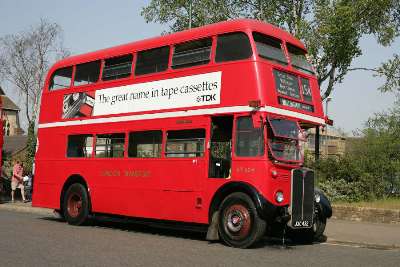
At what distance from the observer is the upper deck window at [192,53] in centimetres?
1213

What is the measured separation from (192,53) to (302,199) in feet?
12.7

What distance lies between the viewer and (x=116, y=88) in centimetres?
1414

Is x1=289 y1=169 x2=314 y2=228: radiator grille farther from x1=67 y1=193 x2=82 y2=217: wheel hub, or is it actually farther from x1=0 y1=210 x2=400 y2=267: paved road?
x1=67 y1=193 x2=82 y2=217: wheel hub

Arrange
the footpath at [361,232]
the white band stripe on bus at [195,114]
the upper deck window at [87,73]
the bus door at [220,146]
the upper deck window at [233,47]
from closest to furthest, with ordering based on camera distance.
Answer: the white band stripe on bus at [195,114] → the upper deck window at [233,47] → the bus door at [220,146] → the footpath at [361,232] → the upper deck window at [87,73]

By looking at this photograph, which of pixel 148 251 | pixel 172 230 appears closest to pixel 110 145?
pixel 172 230

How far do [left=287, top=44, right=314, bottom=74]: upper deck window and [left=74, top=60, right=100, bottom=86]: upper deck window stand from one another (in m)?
5.19

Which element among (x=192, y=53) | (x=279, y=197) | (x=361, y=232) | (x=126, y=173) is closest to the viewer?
(x=279, y=197)

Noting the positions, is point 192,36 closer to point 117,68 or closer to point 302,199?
point 117,68

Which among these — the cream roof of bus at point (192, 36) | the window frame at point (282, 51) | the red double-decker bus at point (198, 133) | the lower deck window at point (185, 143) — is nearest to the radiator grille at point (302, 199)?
the red double-decker bus at point (198, 133)

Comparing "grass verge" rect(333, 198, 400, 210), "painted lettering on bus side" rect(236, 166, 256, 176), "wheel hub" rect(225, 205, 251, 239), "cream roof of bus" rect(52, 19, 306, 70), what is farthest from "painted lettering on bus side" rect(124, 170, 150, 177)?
"grass verge" rect(333, 198, 400, 210)

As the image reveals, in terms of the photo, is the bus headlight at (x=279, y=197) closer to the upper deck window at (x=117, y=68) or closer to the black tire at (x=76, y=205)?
the upper deck window at (x=117, y=68)

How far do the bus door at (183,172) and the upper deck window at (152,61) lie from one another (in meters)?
1.64

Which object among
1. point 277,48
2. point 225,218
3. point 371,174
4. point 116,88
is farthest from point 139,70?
point 371,174

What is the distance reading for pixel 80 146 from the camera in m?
15.0
